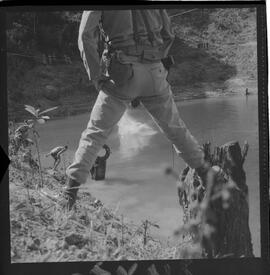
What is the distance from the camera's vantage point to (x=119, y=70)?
10.1 ft

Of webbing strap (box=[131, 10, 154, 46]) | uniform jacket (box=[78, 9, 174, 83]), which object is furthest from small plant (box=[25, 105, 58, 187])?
webbing strap (box=[131, 10, 154, 46])

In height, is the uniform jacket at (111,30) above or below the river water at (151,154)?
above

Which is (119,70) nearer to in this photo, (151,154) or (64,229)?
(151,154)

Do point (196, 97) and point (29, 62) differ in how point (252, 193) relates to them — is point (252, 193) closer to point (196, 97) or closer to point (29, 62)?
point (196, 97)

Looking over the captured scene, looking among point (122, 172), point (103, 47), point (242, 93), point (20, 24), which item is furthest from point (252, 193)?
point (20, 24)

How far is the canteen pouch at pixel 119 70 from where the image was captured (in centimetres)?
307

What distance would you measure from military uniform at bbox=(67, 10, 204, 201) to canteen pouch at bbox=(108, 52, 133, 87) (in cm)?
1

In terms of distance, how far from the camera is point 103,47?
3.08m

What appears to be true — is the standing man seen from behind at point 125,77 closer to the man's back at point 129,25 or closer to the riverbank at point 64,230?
the man's back at point 129,25

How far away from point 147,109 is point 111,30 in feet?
1.87

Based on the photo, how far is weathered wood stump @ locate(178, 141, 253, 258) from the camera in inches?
123

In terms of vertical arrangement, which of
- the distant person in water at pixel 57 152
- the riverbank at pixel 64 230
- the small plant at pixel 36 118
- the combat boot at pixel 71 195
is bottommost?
the riverbank at pixel 64 230

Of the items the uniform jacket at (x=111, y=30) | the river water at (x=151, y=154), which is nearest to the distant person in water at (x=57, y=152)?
the river water at (x=151, y=154)

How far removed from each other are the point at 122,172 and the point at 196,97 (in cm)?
71
